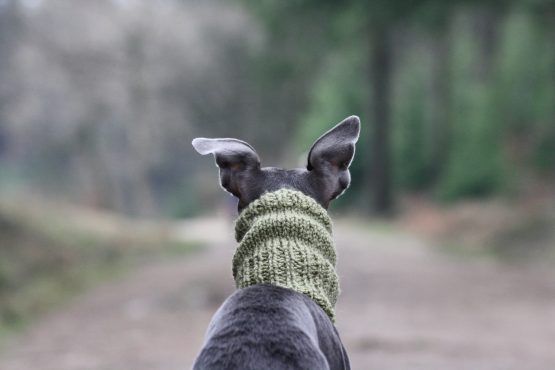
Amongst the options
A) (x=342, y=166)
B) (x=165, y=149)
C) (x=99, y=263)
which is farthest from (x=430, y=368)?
(x=165, y=149)

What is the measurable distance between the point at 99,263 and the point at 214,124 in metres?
32.6

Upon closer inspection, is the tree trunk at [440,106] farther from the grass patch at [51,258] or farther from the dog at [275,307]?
the dog at [275,307]

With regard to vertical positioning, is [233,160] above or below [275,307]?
above

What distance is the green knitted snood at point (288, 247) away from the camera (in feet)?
14.2

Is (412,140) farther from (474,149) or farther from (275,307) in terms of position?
(275,307)

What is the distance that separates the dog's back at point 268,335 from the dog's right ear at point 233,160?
2.24 feet

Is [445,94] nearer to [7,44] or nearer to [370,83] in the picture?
[370,83]

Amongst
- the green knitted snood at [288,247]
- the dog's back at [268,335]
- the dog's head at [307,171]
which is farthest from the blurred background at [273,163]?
the dog's back at [268,335]

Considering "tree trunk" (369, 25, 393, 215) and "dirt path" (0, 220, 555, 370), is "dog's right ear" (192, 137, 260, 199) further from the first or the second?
"tree trunk" (369, 25, 393, 215)

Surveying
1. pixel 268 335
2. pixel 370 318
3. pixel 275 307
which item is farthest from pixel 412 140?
pixel 268 335

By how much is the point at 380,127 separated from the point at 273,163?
2195 cm

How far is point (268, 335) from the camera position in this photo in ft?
12.6

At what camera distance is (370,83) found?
101 feet

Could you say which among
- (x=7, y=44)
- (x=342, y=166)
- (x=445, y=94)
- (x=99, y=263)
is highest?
(x=7, y=44)
